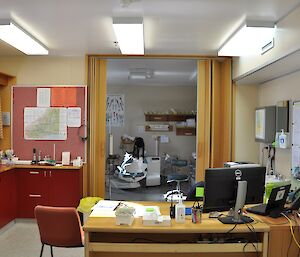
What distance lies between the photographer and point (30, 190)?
4496mm

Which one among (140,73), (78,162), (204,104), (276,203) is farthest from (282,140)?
(140,73)

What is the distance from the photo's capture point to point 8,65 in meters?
4.83

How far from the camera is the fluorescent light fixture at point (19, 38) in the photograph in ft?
10.3

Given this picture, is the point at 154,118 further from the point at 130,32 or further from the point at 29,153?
the point at 130,32

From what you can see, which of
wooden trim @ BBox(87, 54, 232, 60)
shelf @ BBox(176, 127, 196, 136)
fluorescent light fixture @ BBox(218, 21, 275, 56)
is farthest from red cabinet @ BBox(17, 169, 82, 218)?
shelf @ BBox(176, 127, 196, 136)

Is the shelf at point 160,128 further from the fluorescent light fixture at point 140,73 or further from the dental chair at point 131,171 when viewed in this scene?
the fluorescent light fixture at point 140,73

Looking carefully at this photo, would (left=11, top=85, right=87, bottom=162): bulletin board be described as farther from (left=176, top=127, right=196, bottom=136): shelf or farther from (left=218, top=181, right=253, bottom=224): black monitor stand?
(left=176, top=127, right=196, bottom=136): shelf

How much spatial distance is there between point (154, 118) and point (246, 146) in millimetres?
3760

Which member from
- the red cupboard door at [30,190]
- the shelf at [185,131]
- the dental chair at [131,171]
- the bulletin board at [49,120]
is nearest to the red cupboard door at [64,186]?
the red cupboard door at [30,190]

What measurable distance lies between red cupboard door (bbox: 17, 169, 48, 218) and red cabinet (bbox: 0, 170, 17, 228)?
90mm

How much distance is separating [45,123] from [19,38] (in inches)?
62.2

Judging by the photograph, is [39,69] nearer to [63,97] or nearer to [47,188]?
[63,97]

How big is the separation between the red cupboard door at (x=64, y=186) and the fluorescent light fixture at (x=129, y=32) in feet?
6.59

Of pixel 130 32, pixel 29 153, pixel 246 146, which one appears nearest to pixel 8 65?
pixel 29 153
